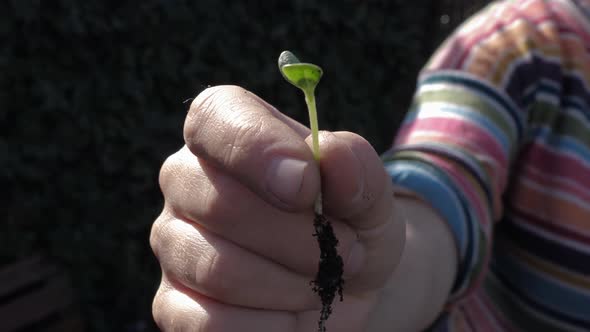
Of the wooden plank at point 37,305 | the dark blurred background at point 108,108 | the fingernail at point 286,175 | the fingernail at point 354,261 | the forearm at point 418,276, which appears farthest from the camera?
the dark blurred background at point 108,108

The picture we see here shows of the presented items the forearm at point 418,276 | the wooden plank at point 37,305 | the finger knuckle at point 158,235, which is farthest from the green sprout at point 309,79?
the wooden plank at point 37,305

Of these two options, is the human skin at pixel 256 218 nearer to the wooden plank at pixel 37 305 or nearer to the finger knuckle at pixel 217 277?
the finger knuckle at pixel 217 277

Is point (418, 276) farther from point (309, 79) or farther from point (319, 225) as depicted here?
point (309, 79)

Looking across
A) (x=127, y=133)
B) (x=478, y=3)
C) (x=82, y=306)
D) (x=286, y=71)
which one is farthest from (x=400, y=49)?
(x=286, y=71)

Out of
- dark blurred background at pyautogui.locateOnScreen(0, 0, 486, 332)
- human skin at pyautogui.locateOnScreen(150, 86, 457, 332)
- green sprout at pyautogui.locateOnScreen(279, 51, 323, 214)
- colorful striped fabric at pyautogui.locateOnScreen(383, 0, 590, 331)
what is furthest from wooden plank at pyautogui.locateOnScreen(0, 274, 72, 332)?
green sprout at pyautogui.locateOnScreen(279, 51, 323, 214)

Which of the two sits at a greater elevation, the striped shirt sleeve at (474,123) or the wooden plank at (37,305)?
the striped shirt sleeve at (474,123)

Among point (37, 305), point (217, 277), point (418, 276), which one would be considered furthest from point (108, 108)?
point (217, 277)

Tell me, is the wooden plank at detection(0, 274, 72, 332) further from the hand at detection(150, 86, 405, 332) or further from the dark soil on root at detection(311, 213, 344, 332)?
the dark soil on root at detection(311, 213, 344, 332)
